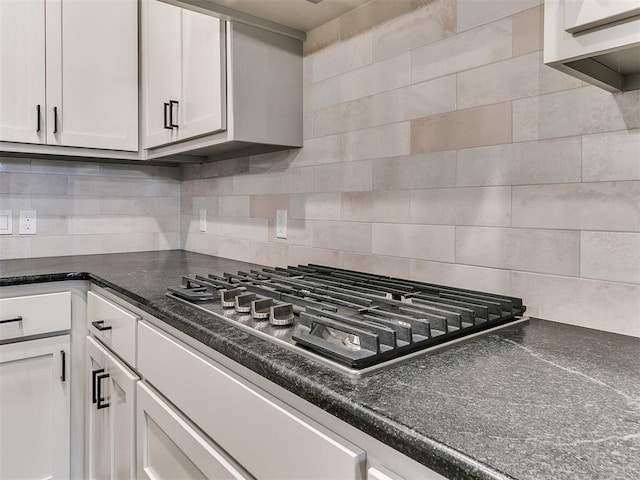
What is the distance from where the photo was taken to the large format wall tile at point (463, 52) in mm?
1123

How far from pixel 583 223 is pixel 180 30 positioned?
1.59 m

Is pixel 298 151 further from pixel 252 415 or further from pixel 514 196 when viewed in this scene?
pixel 252 415

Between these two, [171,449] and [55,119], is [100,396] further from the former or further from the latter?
[55,119]

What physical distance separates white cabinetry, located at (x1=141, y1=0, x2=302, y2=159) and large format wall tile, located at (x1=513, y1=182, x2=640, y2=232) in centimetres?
90

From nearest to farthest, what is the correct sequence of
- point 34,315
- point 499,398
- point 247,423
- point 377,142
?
point 499,398 < point 247,423 < point 377,142 < point 34,315

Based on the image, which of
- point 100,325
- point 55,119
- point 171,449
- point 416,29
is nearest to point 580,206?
point 416,29

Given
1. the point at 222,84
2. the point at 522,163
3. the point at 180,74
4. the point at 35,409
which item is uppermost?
the point at 180,74

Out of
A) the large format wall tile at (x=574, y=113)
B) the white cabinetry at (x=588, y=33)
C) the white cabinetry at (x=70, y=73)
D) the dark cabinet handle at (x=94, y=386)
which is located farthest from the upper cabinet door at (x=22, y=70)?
the white cabinetry at (x=588, y=33)

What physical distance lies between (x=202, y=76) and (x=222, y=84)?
154mm

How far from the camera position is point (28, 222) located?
2.15 meters

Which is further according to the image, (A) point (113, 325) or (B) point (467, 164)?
(A) point (113, 325)

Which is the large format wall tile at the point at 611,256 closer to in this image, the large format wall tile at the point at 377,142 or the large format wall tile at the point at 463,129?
the large format wall tile at the point at 463,129

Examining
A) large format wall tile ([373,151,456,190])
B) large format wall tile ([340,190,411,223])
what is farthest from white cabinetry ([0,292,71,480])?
large format wall tile ([373,151,456,190])

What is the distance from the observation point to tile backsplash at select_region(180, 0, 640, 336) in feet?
3.15
